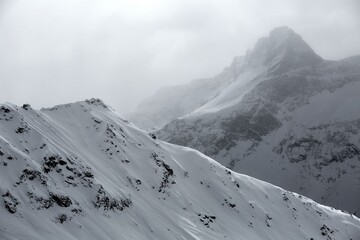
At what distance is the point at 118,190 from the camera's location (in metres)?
41.2

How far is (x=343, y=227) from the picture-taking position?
62.7 metres

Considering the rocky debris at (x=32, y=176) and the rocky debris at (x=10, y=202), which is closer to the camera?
the rocky debris at (x=10, y=202)

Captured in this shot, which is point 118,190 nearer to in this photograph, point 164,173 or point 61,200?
point 61,200

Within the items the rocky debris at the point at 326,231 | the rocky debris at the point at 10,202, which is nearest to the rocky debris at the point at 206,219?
the rocky debris at the point at 326,231

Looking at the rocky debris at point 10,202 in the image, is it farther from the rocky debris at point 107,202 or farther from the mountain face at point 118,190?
the rocky debris at point 107,202

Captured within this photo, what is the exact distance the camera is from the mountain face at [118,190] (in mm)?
33062

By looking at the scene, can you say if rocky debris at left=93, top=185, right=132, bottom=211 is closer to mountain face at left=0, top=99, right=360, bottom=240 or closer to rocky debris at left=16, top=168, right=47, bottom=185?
mountain face at left=0, top=99, right=360, bottom=240

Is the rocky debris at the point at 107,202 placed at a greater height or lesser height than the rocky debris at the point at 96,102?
lesser

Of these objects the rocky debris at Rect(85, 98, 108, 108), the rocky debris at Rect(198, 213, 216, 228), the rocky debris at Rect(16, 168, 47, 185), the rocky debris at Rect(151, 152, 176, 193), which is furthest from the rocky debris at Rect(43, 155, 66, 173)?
the rocky debris at Rect(85, 98, 108, 108)

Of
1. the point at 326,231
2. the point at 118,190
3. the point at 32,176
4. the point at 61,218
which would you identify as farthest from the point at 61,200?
the point at 326,231

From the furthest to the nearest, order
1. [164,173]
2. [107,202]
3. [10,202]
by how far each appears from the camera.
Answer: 1. [164,173]
2. [107,202]
3. [10,202]

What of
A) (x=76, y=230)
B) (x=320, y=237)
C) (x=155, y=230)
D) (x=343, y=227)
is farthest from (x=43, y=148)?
(x=343, y=227)

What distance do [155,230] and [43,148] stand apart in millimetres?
12030

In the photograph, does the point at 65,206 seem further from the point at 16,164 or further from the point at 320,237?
the point at 320,237
